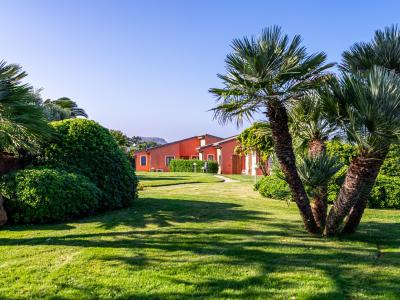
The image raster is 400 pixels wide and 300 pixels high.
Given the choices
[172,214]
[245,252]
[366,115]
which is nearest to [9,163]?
[172,214]

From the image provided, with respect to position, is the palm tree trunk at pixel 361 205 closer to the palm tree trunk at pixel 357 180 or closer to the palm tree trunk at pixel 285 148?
the palm tree trunk at pixel 357 180

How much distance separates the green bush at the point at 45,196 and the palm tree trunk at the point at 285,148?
513cm

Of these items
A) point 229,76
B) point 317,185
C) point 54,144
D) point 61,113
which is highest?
point 61,113

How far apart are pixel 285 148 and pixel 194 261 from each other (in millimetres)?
2591

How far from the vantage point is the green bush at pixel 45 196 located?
28.2 feet

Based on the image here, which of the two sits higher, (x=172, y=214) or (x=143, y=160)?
(x=143, y=160)

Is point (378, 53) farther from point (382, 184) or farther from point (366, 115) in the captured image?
point (382, 184)

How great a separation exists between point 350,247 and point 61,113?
67.0ft

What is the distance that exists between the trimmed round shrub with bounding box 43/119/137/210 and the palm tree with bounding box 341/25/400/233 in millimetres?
6539

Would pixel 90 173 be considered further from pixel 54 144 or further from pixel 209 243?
pixel 209 243

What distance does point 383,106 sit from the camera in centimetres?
543

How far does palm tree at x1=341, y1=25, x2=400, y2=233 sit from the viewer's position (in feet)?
21.6

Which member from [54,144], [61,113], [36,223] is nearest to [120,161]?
[54,144]

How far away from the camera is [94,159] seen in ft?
35.9
